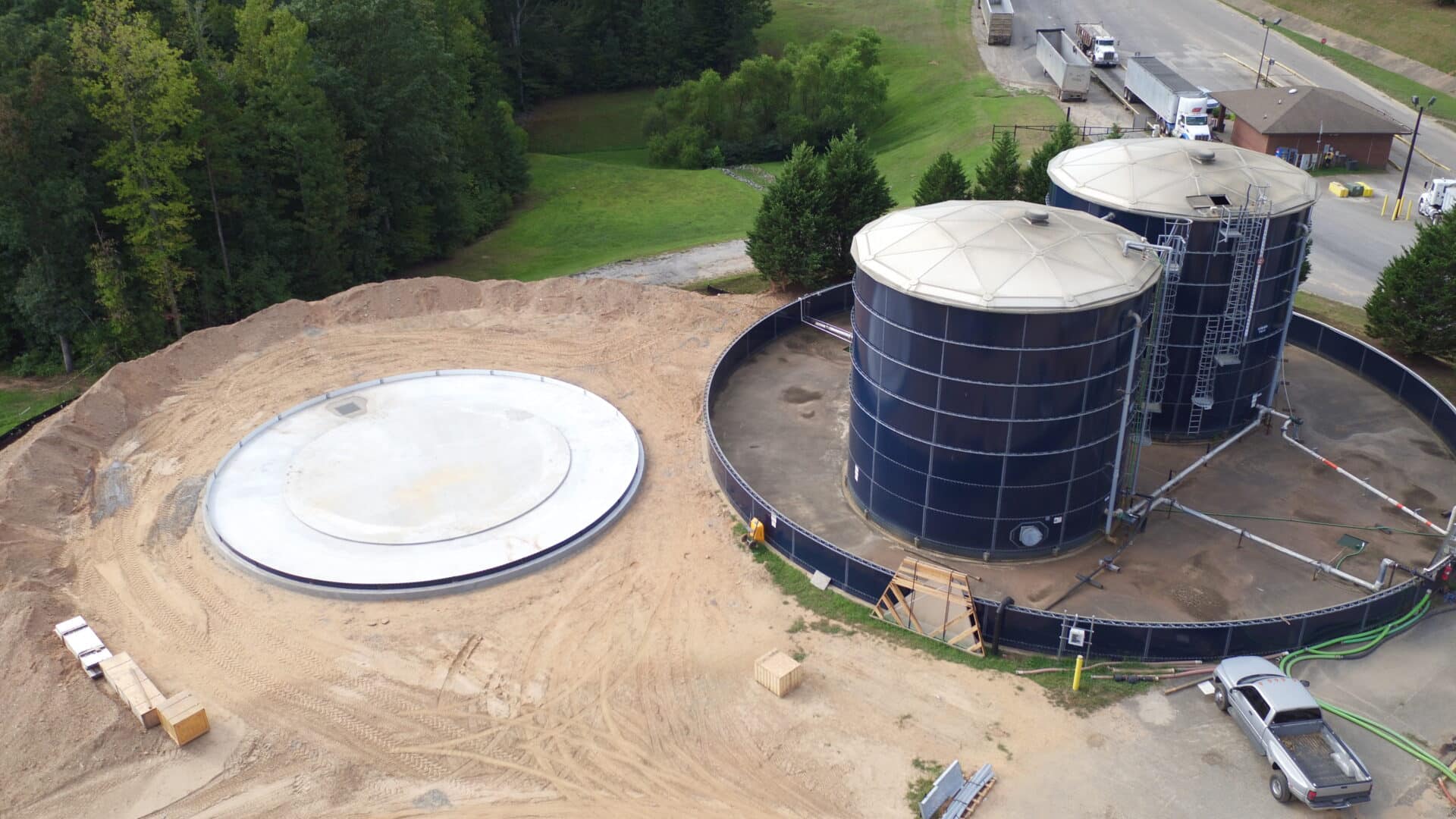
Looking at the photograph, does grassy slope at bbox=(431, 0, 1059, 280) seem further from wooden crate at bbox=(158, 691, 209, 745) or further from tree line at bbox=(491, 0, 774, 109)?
wooden crate at bbox=(158, 691, 209, 745)

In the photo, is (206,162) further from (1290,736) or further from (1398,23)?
(1398,23)

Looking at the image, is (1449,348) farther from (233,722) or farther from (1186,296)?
(233,722)

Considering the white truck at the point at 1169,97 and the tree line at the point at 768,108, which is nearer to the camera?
the white truck at the point at 1169,97

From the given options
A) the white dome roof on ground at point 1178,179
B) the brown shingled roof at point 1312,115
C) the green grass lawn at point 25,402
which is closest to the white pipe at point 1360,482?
the white dome roof on ground at point 1178,179

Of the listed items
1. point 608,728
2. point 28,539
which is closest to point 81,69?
point 28,539

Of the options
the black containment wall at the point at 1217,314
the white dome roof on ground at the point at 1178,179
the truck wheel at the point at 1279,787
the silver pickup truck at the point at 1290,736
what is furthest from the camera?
the white dome roof on ground at the point at 1178,179

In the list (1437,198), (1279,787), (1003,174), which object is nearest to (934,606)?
(1279,787)

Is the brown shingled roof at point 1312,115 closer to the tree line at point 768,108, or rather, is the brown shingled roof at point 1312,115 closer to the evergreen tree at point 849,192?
the evergreen tree at point 849,192
